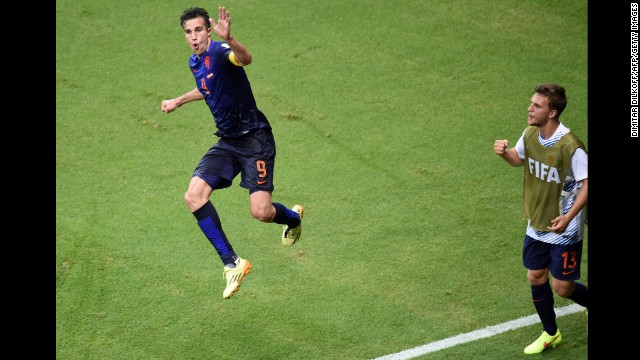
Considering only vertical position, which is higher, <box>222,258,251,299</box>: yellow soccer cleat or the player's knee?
the player's knee

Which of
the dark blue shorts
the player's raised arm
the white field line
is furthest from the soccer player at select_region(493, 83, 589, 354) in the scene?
the player's raised arm

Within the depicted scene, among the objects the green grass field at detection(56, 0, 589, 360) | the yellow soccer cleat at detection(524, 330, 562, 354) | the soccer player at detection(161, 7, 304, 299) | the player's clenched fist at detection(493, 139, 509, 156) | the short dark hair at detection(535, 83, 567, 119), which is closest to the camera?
the short dark hair at detection(535, 83, 567, 119)

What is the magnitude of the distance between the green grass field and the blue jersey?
1.96 m

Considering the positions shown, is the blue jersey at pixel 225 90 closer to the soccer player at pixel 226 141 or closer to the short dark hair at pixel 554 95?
the soccer player at pixel 226 141

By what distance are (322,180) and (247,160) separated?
280 centimetres

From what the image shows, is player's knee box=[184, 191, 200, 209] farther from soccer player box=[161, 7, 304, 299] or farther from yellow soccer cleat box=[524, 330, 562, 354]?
yellow soccer cleat box=[524, 330, 562, 354]

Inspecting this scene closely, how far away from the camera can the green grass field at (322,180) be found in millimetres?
8719

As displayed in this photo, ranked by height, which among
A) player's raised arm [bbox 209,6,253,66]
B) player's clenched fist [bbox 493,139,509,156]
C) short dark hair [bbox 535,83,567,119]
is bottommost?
player's clenched fist [bbox 493,139,509,156]

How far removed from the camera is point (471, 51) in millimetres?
13055

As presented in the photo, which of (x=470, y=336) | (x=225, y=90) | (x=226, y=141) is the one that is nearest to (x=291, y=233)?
(x=226, y=141)

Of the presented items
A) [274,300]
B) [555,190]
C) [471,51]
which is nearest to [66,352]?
[274,300]

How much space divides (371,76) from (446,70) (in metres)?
1.06

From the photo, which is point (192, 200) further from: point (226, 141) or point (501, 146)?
point (501, 146)

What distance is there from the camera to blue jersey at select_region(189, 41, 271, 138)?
25.8 ft
